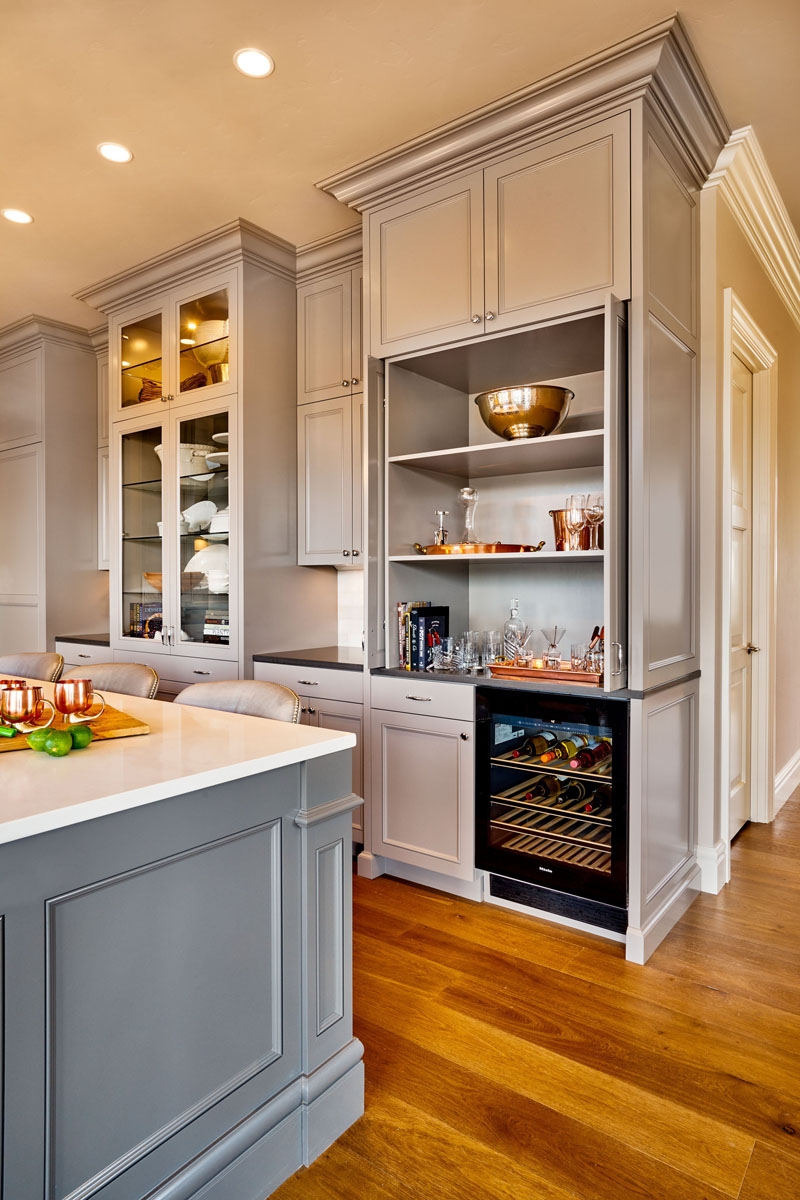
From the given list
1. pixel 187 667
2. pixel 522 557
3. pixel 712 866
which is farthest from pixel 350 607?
pixel 712 866

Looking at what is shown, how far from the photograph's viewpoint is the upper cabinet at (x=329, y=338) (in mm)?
3398

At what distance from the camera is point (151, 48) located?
2.20 m

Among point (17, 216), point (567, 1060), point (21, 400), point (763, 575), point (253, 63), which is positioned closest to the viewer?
point (567, 1060)

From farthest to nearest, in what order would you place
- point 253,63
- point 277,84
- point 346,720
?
point 346,720, point 277,84, point 253,63

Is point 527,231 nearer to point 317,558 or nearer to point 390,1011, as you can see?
point 317,558

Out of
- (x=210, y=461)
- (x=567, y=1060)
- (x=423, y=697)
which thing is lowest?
(x=567, y=1060)

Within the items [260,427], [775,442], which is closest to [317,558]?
[260,427]

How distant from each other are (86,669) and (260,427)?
1.46 meters

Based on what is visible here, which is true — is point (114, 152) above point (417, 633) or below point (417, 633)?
above

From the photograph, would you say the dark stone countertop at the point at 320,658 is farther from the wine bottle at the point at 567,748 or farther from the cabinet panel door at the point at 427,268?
the cabinet panel door at the point at 427,268

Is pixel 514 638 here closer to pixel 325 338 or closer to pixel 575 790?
pixel 575 790

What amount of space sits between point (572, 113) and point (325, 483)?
1.80m

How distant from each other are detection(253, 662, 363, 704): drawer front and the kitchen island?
52.1 inches

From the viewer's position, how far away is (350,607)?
385 cm
